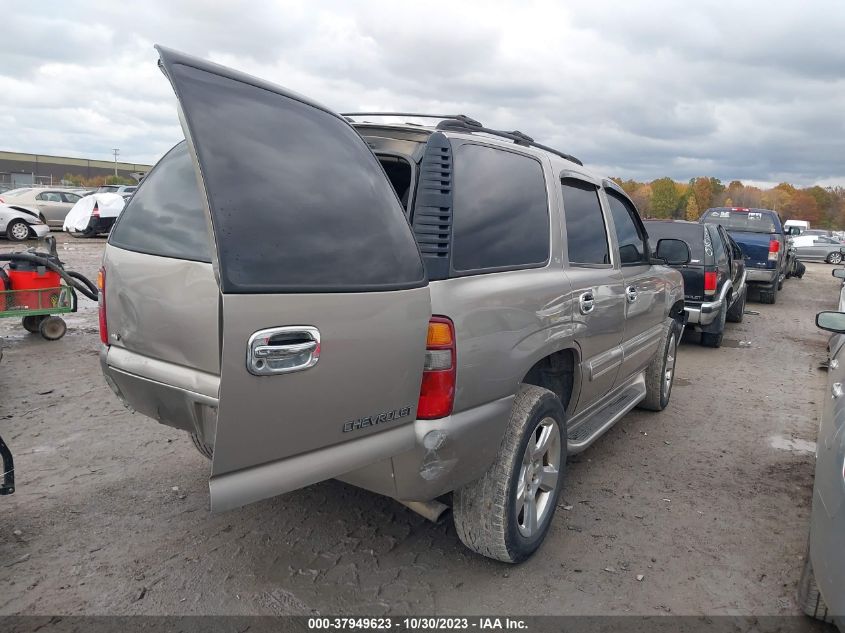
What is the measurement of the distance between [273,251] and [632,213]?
3.72 meters

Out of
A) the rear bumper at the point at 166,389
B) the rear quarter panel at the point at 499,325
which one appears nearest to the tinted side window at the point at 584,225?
the rear quarter panel at the point at 499,325

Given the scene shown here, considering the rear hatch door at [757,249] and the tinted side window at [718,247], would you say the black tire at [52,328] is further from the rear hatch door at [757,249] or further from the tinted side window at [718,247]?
the rear hatch door at [757,249]

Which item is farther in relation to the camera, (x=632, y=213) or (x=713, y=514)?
(x=632, y=213)

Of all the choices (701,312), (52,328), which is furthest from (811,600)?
(52,328)

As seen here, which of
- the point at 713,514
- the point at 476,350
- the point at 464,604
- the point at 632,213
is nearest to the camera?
the point at 476,350

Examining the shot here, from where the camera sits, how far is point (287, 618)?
2.62 meters

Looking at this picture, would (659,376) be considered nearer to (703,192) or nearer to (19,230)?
(19,230)

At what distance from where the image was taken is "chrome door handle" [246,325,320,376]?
1848 millimetres

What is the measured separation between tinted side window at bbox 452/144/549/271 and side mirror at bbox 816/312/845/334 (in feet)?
4.55

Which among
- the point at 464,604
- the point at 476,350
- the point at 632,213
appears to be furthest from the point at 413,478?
the point at 632,213

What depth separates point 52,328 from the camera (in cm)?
714

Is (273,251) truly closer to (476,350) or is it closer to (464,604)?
(476,350)

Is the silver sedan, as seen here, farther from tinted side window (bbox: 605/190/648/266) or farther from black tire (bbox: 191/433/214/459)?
black tire (bbox: 191/433/214/459)

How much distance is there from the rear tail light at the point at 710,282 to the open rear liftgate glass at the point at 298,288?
6936mm
